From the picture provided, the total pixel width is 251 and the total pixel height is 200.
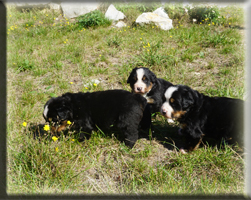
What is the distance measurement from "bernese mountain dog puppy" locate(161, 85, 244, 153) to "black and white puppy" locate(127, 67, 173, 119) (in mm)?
975

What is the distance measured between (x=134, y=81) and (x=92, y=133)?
1.36m

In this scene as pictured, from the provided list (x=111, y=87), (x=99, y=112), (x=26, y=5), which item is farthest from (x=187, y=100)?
(x=26, y=5)

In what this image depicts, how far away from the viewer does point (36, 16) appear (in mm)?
10328

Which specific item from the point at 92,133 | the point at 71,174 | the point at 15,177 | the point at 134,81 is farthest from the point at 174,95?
the point at 15,177

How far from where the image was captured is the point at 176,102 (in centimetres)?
303

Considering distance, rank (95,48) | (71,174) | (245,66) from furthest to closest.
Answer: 1. (95,48)
2. (245,66)
3. (71,174)

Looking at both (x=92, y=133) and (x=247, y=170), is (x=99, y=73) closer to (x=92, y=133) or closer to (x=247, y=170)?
(x=92, y=133)

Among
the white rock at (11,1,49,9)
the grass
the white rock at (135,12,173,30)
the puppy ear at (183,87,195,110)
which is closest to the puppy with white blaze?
the grass

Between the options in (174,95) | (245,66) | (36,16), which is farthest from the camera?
(36,16)

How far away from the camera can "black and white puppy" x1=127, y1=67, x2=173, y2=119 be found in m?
4.02

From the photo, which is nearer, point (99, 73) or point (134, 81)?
point (134, 81)

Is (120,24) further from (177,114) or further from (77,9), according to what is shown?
(177,114)

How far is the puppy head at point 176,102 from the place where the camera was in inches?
119

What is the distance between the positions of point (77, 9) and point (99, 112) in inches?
341
